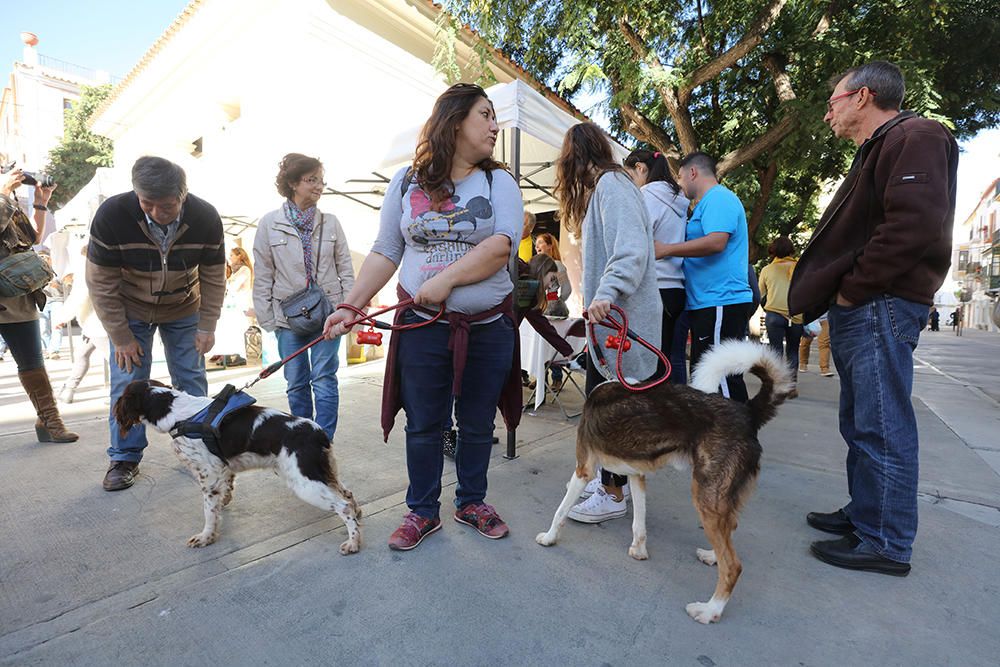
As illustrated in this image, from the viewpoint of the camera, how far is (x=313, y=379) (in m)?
3.31

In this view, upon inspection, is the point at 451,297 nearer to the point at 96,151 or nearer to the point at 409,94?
the point at 409,94

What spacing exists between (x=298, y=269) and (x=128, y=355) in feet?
3.55

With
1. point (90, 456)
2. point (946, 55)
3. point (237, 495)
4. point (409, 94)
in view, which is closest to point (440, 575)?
point (237, 495)

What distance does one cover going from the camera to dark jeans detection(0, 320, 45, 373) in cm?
350

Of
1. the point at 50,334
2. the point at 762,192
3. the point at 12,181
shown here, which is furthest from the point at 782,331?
the point at 50,334

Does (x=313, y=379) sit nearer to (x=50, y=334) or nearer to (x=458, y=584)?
(x=458, y=584)

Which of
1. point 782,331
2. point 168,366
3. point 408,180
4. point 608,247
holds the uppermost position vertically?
point 408,180

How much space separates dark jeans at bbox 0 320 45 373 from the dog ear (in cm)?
179

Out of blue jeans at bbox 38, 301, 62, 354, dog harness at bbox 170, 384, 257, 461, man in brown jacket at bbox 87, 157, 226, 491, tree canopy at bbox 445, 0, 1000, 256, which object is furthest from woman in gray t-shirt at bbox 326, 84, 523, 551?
blue jeans at bbox 38, 301, 62, 354

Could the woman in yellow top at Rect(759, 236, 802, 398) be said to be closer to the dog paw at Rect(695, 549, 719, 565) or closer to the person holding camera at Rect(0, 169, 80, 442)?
the dog paw at Rect(695, 549, 719, 565)

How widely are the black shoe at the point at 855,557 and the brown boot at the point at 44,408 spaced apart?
5.02 metres

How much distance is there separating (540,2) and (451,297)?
291 inches

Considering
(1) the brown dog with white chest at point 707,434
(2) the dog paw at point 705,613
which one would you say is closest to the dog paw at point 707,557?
(1) the brown dog with white chest at point 707,434

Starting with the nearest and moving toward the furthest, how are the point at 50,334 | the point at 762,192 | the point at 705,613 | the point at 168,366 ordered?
the point at 705,613 → the point at 168,366 → the point at 762,192 → the point at 50,334
